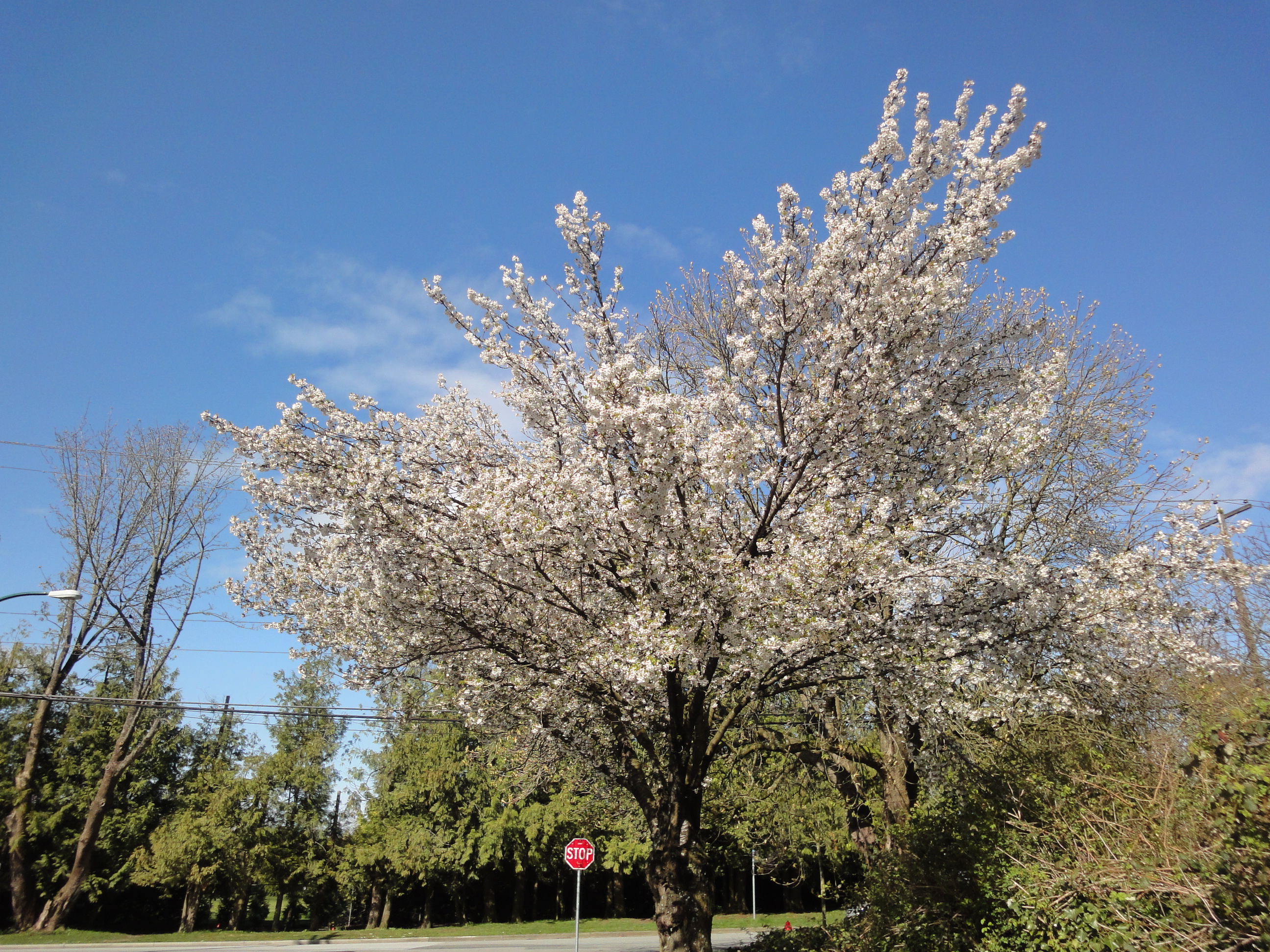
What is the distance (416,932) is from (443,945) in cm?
634

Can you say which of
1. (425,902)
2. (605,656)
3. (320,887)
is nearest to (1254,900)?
(605,656)

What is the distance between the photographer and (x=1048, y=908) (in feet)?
18.9

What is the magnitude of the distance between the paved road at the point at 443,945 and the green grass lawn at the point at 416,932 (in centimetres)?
86

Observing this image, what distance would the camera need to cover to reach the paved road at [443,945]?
19.0 m

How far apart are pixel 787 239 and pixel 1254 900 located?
5.82 meters

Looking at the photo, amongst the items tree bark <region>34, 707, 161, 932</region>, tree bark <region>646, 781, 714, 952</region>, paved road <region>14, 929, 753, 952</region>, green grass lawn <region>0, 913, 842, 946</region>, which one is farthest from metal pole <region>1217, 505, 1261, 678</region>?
tree bark <region>34, 707, 161, 932</region>

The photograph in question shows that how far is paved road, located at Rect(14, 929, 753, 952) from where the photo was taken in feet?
62.3

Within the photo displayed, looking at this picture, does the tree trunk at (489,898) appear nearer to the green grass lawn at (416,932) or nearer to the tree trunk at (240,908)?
the green grass lawn at (416,932)

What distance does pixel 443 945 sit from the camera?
2223 centimetres

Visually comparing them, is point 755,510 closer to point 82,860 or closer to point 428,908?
point 82,860

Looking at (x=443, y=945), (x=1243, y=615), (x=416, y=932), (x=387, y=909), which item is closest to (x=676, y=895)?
(x=1243, y=615)

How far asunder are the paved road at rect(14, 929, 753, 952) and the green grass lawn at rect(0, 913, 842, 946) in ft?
2.81

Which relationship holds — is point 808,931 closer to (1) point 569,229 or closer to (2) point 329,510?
(2) point 329,510

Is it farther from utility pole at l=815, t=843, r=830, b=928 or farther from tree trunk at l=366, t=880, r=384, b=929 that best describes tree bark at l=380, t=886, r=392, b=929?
utility pole at l=815, t=843, r=830, b=928
